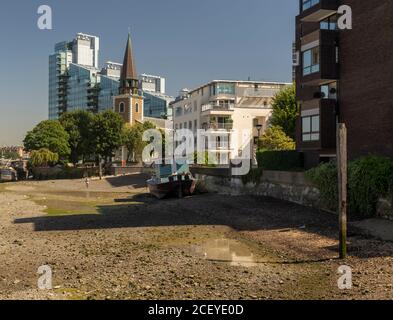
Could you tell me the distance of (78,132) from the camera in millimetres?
89250

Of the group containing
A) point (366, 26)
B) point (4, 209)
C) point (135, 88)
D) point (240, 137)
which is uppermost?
point (135, 88)

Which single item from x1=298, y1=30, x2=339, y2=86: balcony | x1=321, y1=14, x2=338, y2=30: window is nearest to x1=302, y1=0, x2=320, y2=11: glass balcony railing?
x1=321, y1=14, x2=338, y2=30: window

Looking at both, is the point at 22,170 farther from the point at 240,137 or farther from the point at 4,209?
the point at 4,209

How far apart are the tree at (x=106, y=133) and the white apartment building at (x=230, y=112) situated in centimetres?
1356

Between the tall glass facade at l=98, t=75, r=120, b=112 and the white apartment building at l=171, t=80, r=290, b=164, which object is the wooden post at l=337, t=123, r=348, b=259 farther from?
the tall glass facade at l=98, t=75, r=120, b=112

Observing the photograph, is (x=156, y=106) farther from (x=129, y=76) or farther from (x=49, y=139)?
(x=49, y=139)

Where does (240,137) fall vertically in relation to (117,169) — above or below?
above

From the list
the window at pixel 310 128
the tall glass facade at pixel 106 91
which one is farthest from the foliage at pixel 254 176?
the tall glass facade at pixel 106 91

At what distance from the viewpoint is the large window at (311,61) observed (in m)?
28.9

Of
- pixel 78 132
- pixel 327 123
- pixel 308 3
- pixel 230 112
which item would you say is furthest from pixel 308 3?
pixel 78 132
